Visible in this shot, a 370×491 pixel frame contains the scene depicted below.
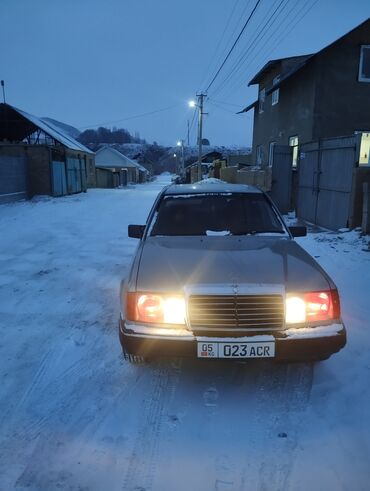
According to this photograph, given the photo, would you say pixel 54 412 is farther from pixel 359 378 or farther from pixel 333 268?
pixel 333 268

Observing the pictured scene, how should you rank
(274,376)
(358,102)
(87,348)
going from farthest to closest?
(358,102) < (87,348) < (274,376)

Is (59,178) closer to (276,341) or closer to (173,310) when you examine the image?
(173,310)

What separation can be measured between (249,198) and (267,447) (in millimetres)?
2742

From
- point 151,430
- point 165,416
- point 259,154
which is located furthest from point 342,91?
point 151,430

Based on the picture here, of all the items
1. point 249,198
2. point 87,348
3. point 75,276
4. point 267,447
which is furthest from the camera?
point 75,276

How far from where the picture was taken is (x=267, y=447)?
2557mm

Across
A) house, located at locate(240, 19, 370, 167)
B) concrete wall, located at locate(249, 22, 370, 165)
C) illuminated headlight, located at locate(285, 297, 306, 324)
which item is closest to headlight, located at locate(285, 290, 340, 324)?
illuminated headlight, located at locate(285, 297, 306, 324)

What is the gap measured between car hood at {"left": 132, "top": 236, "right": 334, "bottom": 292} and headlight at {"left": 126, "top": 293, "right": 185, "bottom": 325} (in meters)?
0.07

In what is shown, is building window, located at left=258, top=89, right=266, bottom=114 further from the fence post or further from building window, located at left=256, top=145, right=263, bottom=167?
the fence post

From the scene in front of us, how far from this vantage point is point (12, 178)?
63.5ft

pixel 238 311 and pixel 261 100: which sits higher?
pixel 261 100

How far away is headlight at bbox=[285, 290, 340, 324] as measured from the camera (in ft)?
9.55

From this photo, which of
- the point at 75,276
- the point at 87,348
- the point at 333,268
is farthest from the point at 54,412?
the point at 333,268

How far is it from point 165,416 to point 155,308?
765mm
